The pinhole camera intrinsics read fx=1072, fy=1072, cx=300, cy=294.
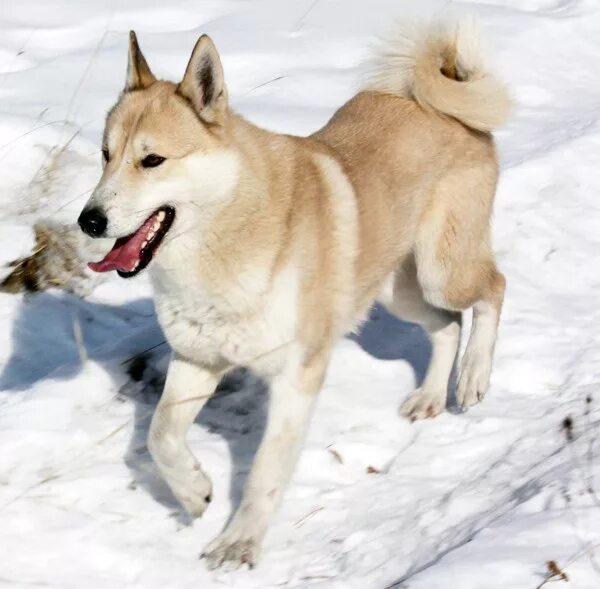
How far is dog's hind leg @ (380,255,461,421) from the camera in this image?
13.5ft

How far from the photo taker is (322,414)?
393cm

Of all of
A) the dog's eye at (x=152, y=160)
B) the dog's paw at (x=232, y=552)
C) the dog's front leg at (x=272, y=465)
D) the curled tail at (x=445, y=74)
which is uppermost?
the dog's eye at (x=152, y=160)

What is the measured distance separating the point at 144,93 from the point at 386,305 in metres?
1.44

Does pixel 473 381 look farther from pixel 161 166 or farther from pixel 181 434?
pixel 161 166

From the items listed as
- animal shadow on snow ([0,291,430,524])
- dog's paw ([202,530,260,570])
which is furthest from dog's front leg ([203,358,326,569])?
animal shadow on snow ([0,291,430,524])

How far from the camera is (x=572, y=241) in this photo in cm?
505

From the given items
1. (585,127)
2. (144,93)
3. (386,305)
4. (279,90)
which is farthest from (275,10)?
(144,93)

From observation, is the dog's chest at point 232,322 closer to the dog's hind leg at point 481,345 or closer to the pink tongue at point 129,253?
the pink tongue at point 129,253

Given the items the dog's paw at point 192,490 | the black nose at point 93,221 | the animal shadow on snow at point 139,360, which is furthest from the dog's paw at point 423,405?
the black nose at point 93,221

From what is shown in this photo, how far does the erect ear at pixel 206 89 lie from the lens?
10.3 ft

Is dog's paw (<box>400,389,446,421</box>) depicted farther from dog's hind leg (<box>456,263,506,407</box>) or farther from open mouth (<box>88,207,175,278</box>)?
open mouth (<box>88,207,175,278</box>)

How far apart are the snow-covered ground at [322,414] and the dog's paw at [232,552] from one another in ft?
0.11

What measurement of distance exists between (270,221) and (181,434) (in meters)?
0.72

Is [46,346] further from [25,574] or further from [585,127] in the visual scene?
[585,127]
